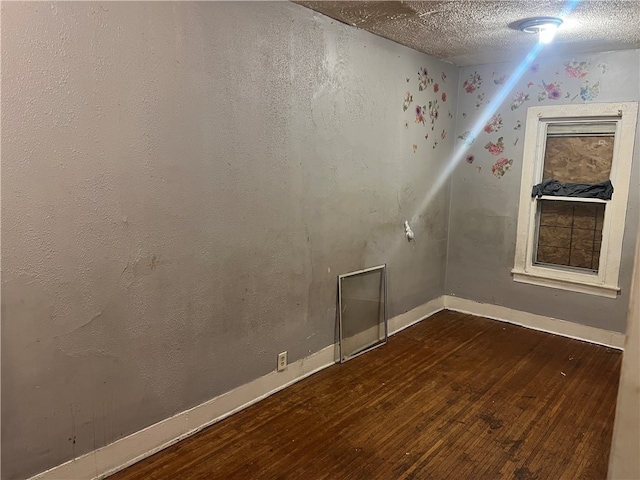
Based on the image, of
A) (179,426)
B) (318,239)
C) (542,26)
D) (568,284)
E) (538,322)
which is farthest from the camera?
(538,322)

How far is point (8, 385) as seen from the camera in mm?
1828

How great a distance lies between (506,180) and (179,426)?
3.30 metres

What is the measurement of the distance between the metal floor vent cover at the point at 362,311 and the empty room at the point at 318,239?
0.02m

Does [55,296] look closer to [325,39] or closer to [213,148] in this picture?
[213,148]

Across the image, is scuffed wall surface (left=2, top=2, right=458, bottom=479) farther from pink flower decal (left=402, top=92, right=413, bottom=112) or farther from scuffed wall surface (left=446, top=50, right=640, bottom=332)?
scuffed wall surface (left=446, top=50, right=640, bottom=332)

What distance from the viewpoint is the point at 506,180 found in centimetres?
423

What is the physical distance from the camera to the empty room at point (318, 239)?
1.89 meters

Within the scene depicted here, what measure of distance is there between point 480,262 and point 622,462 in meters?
3.41

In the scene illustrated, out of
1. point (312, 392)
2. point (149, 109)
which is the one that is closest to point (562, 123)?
point (312, 392)

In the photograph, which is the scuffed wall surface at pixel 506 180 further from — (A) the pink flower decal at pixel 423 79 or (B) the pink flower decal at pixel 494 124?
(A) the pink flower decal at pixel 423 79

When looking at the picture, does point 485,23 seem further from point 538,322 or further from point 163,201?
point 538,322

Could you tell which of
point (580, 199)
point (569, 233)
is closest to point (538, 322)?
point (569, 233)

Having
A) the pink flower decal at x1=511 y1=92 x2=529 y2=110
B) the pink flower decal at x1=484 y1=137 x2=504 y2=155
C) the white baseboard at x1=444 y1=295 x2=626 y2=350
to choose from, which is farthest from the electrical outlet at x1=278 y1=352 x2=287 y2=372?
the pink flower decal at x1=511 y1=92 x2=529 y2=110

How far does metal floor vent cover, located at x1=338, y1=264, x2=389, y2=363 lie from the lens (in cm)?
341
